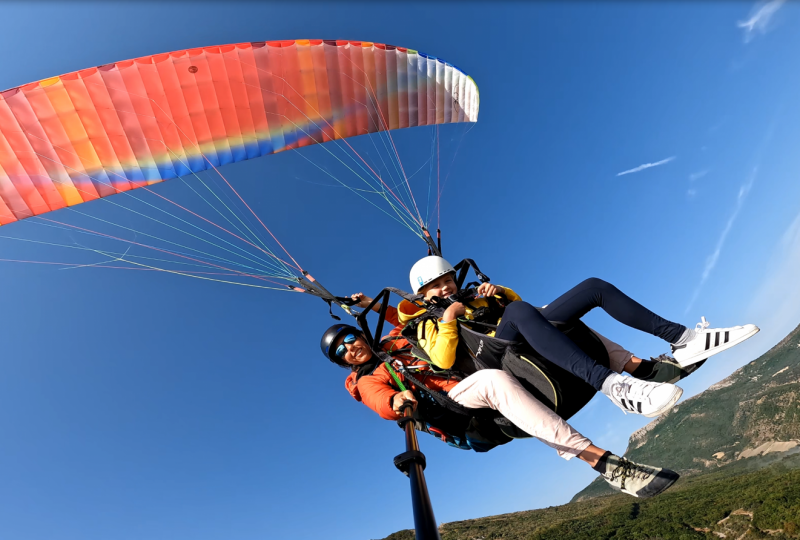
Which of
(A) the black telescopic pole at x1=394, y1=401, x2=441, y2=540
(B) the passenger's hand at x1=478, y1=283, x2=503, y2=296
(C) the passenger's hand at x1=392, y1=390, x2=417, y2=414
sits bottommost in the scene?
(A) the black telescopic pole at x1=394, y1=401, x2=441, y2=540

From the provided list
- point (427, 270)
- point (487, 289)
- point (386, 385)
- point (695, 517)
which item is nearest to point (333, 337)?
point (386, 385)

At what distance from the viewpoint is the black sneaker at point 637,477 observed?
7.77 feet

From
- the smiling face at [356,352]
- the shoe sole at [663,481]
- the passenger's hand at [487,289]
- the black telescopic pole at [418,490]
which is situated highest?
the smiling face at [356,352]

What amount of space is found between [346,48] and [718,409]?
239320 millimetres

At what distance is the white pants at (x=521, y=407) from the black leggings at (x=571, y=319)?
33 cm

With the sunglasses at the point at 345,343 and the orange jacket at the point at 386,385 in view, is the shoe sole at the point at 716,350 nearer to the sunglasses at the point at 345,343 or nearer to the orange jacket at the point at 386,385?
the orange jacket at the point at 386,385

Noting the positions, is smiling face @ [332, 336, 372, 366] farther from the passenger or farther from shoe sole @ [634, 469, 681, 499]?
shoe sole @ [634, 469, 681, 499]

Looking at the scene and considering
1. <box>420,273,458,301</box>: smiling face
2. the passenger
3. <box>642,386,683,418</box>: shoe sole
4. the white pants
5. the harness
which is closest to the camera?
<box>642,386,683,418</box>: shoe sole

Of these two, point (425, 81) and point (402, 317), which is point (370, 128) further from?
point (402, 317)

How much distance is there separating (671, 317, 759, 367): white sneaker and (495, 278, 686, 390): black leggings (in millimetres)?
106

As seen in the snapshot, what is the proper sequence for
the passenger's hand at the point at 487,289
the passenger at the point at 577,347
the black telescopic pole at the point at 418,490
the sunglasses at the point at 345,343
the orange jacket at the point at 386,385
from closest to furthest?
the black telescopic pole at the point at 418,490, the passenger at the point at 577,347, the orange jacket at the point at 386,385, the passenger's hand at the point at 487,289, the sunglasses at the point at 345,343

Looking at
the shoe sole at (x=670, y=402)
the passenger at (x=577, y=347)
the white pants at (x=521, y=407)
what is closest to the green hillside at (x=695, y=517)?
the white pants at (x=521, y=407)

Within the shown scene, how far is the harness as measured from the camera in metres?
3.07

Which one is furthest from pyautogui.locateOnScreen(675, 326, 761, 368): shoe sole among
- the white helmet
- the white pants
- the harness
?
the white helmet
